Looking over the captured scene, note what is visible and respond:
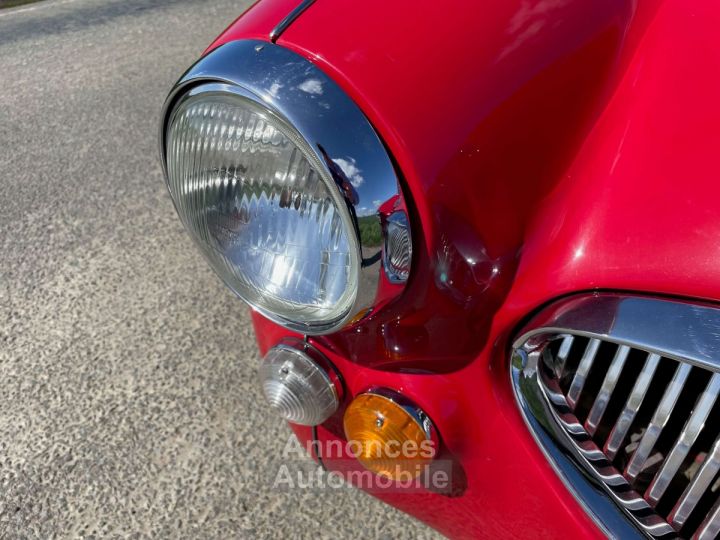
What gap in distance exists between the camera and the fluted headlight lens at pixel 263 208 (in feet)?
2.74

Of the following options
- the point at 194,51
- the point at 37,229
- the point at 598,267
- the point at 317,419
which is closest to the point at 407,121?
the point at 598,267

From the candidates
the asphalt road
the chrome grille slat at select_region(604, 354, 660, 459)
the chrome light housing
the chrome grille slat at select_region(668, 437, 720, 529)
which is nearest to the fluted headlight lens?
the chrome light housing

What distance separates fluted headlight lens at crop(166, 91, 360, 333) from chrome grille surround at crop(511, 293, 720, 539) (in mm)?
300

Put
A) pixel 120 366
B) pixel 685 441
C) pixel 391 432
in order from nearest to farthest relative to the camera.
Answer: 1. pixel 685 441
2. pixel 391 432
3. pixel 120 366

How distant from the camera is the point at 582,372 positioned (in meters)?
0.92

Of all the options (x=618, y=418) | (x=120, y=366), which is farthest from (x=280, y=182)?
(x=120, y=366)

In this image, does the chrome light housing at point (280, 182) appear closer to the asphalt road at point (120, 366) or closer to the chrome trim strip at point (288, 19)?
the chrome trim strip at point (288, 19)

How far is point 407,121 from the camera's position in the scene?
81 cm

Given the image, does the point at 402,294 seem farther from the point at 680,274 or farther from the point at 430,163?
the point at 680,274

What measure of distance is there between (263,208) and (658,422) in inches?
24.5

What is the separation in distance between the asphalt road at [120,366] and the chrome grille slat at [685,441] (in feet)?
2.12

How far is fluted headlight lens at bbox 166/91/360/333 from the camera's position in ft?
2.74

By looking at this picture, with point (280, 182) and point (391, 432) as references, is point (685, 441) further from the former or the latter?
point (280, 182)

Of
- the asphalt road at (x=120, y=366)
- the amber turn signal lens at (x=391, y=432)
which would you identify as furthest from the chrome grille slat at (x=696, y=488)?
the asphalt road at (x=120, y=366)
